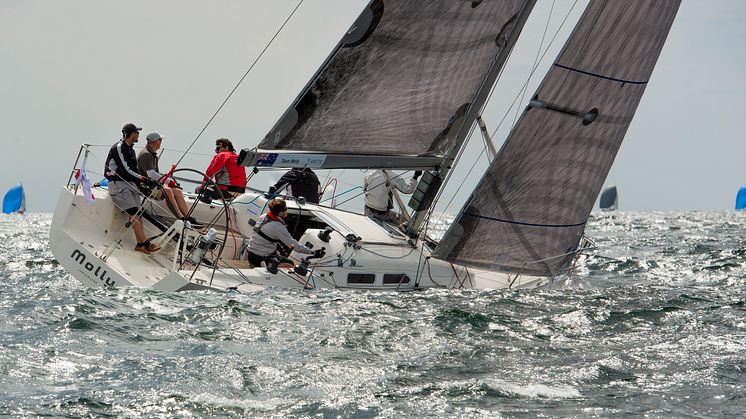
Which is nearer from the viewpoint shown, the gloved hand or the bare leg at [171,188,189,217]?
the gloved hand

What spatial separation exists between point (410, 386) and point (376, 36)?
494 cm

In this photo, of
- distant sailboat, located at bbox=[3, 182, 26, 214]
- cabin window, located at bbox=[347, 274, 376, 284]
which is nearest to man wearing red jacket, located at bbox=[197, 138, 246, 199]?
cabin window, located at bbox=[347, 274, 376, 284]

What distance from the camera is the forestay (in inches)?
418

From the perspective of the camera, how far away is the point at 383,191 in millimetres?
12695

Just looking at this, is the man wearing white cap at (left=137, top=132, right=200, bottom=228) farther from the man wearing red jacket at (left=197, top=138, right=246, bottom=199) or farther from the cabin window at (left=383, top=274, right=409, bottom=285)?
the cabin window at (left=383, top=274, right=409, bottom=285)

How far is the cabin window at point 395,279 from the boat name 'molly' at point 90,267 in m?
2.92

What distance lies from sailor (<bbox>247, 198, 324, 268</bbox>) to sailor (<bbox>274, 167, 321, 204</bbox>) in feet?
8.01

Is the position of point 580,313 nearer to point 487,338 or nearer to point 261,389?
point 487,338

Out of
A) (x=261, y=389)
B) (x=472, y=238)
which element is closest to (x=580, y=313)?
(x=472, y=238)

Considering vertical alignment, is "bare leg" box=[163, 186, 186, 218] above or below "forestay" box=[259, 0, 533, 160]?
below

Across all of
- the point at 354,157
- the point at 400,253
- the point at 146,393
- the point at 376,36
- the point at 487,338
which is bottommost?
the point at 146,393

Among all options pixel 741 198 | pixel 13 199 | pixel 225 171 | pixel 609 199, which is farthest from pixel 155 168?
pixel 609 199

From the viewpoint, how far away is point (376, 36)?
1069 cm

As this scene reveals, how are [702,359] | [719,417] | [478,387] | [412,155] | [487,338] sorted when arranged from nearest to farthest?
[719,417] → [478,387] → [702,359] → [487,338] → [412,155]
